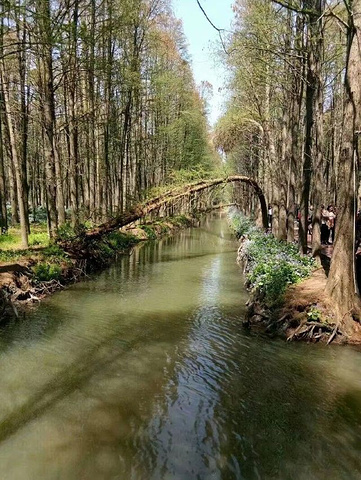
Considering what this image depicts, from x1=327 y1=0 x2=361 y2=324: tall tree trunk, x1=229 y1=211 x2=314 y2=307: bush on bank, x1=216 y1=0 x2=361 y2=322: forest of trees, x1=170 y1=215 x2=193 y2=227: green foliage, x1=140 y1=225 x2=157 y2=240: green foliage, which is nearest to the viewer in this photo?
x1=327 y1=0 x2=361 y2=324: tall tree trunk

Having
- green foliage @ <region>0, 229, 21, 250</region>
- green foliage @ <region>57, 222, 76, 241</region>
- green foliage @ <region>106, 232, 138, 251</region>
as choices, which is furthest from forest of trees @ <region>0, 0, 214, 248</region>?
green foliage @ <region>106, 232, 138, 251</region>

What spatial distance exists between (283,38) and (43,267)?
36.8 ft

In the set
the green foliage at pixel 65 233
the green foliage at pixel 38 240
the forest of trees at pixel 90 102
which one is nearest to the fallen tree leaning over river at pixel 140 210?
the green foliage at pixel 65 233

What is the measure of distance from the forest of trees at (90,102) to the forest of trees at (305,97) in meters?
3.99

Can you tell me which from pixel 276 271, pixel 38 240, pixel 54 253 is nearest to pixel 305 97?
pixel 276 271

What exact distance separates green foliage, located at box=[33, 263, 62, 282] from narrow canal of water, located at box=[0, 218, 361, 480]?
1.65 m

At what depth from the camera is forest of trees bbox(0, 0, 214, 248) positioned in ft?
44.6

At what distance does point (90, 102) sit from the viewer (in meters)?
20.3

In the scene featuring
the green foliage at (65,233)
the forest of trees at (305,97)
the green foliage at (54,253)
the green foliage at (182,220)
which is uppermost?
the forest of trees at (305,97)

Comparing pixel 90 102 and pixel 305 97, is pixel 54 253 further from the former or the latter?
pixel 305 97

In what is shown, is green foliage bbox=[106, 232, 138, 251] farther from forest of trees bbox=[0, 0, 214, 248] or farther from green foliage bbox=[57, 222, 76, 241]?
green foliage bbox=[57, 222, 76, 241]

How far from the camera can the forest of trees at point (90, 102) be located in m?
13.6

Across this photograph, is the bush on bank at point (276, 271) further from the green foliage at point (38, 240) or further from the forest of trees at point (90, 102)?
the green foliage at point (38, 240)

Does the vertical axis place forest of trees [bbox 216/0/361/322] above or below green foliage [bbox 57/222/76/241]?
above
